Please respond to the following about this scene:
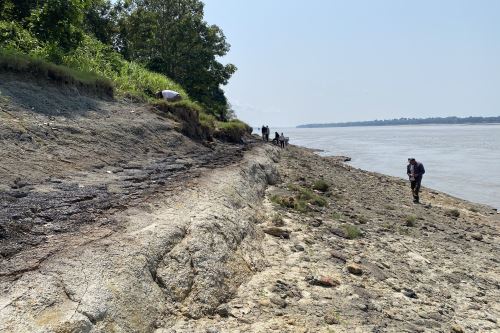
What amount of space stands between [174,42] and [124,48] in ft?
13.6

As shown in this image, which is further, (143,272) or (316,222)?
(316,222)

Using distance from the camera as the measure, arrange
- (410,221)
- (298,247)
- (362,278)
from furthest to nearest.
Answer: (410,221)
(298,247)
(362,278)

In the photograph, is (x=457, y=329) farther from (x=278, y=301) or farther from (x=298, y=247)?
(x=298, y=247)

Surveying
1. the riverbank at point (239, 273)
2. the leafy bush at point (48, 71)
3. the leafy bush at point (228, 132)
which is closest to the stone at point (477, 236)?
the riverbank at point (239, 273)

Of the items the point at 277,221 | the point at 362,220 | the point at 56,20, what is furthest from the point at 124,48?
the point at 277,221

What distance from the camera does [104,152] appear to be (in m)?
10.7

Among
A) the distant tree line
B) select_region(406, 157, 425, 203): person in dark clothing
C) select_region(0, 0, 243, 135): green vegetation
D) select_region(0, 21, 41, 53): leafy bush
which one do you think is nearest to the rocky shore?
select_region(0, 0, 243, 135): green vegetation

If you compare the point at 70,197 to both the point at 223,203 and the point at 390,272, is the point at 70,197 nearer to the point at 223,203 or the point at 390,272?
the point at 223,203

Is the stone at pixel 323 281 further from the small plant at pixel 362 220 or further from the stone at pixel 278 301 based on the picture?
the small plant at pixel 362 220

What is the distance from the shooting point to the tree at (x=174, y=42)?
33.1 m

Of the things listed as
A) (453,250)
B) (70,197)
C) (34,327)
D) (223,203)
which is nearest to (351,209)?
(453,250)

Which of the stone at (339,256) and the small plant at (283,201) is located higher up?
the small plant at (283,201)

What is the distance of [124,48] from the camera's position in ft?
112

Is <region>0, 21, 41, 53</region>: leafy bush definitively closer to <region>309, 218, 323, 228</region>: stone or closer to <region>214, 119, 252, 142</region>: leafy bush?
<region>214, 119, 252, 142</region>: leafy bush
